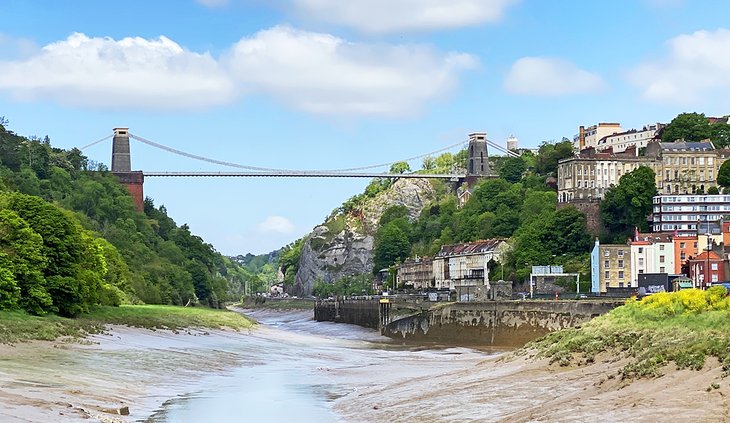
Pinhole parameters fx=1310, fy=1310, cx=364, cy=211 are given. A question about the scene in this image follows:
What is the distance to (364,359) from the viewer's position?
5656cm

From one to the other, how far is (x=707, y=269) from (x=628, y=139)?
315 ft

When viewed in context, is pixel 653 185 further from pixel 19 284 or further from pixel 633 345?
pixel 633 345

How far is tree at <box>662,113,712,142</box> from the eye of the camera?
148 meters

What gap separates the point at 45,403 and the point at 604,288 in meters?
75.0

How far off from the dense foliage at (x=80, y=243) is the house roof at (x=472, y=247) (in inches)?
1038

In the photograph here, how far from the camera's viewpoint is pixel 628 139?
177875 millimetres

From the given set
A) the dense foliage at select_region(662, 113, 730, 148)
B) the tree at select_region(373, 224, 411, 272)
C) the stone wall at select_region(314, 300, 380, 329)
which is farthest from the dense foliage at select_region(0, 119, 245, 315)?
the dense foliage at select_region(662, 113, 730, 148)

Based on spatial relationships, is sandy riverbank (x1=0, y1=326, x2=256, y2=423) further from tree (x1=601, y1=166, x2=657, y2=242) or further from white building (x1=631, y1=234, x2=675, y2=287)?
tree (x1=601, y1=166, x2=657, y2=242)

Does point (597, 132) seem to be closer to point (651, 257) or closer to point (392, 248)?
point (392, 248)

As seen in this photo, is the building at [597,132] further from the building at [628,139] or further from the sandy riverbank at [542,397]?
the sandy riverbank at [542,397]

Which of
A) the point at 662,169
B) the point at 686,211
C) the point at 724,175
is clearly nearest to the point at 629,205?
the point at 686,211

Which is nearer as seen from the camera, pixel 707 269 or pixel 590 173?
pixel 707 269

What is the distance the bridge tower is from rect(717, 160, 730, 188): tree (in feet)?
245

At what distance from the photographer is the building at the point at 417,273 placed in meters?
153
